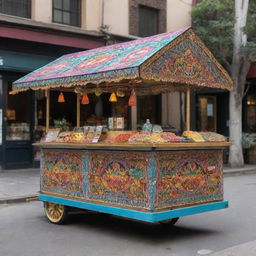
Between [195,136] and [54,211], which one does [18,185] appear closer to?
[54,211]

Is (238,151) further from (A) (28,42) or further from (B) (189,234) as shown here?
(B) (189,234)

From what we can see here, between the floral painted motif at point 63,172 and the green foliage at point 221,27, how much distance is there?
406 inches

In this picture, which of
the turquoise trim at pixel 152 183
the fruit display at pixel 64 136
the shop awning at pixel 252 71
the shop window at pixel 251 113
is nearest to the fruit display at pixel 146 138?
the turquoise trim at pixel 152 183

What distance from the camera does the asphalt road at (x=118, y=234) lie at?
242 inches

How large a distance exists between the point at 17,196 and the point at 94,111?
21.7 ft

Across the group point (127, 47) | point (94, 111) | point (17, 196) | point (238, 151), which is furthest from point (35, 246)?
point (238, 151)

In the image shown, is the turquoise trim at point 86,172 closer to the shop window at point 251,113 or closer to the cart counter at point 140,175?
the cart counter at point 140,175

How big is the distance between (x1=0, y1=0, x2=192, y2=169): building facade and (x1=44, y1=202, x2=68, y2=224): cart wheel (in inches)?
274

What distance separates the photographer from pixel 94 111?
16547 mm

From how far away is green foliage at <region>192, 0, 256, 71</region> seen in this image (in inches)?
662

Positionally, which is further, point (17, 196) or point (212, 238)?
point (17, 196)

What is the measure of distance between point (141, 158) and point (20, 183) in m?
6.72

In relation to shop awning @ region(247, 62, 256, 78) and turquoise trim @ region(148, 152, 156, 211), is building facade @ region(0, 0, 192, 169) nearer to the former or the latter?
shop awning @ region(247, 62, 256, 78)

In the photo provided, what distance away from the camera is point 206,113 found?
72.3 ft
